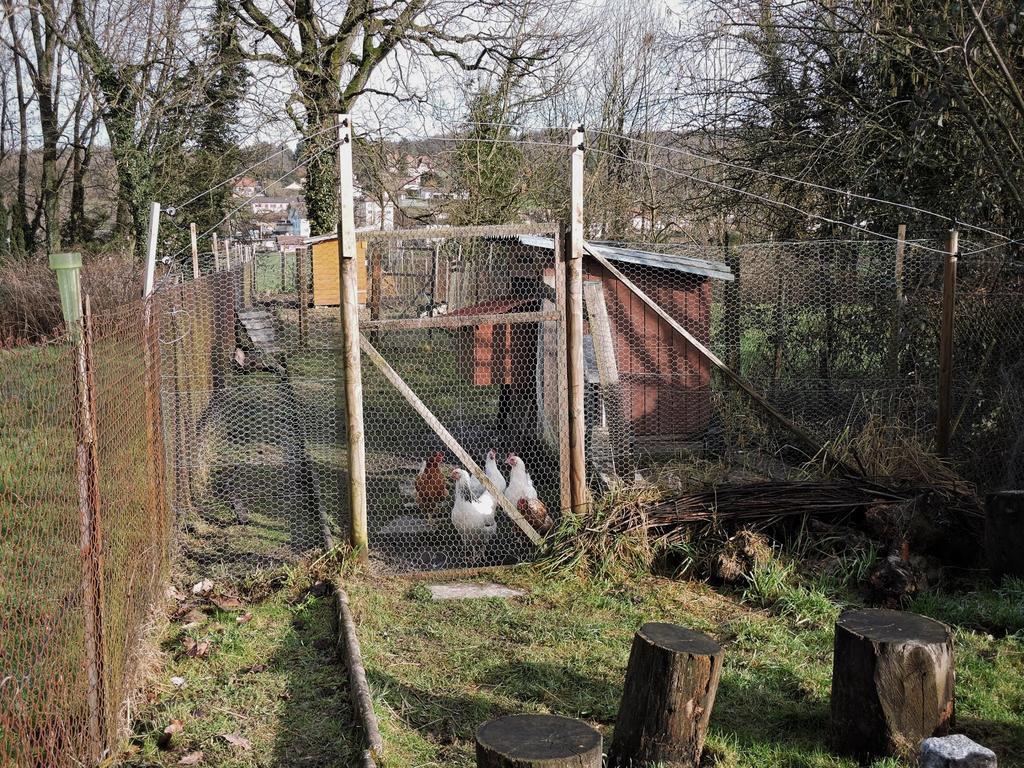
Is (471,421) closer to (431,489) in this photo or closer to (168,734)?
(431,489)

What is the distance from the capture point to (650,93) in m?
24.9

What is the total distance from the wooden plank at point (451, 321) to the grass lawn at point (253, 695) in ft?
6.28

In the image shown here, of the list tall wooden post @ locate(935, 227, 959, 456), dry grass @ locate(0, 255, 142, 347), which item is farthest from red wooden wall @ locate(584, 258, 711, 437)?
dry grass @ locate(0, 255, 142, 347)

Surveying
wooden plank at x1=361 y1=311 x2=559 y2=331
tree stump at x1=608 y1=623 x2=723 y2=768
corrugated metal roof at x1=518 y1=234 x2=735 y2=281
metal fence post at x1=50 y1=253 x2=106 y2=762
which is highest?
corrugated metal roof at x1=518 y1=234 x2=735 y2=281

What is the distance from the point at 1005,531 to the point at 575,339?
10.2 ft

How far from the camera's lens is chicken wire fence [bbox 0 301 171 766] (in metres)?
3.44

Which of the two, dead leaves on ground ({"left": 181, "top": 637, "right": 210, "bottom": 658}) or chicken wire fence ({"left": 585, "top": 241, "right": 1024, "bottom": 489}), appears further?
chicken wire fence ({"left": 585, "top": 241, "right": 1024, "bottom": 489})

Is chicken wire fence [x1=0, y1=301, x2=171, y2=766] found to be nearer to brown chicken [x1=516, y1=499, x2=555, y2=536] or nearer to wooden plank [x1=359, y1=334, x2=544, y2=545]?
wooden plank [x1=359, y1=334, x2=544, y2=545]

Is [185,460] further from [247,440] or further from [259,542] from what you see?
[247,440]

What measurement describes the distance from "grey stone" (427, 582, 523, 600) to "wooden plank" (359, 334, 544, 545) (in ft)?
1.59

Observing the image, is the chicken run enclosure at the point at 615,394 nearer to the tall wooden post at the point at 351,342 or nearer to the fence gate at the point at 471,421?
the fence gate at the point at 471,421

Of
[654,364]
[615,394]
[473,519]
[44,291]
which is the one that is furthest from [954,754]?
[44,291]

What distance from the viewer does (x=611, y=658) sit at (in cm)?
525

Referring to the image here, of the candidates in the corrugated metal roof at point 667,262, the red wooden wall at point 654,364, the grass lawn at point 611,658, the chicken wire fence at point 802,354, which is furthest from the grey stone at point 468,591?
the corrugated metal roof at point 667,262
